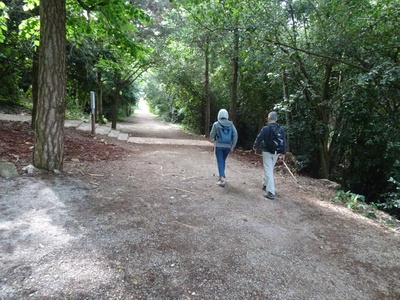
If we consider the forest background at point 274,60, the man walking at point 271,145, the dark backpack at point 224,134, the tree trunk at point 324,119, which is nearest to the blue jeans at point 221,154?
the dark backpack at point 224,134

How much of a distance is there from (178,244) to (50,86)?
12.0 feet

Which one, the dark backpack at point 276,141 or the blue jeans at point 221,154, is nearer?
the dark backpack at point 276,141

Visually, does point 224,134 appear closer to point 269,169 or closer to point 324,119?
point 269,169

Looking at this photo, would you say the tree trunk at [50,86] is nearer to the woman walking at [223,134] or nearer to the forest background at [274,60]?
the forest background at [274,60]

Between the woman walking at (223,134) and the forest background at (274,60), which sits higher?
the forest background at (274,60)

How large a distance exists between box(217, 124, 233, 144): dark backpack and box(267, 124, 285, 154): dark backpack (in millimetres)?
809

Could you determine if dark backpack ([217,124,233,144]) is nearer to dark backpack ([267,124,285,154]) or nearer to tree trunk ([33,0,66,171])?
dark backpack ([267,124,285,154])

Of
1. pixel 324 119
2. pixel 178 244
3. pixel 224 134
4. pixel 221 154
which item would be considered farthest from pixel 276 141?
pixel 324 119

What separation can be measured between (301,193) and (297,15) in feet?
19.5

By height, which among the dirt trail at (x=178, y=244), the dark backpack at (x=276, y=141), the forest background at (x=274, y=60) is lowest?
the dirt trail at (x=178, y=244)

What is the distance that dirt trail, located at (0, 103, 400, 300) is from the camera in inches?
92.3

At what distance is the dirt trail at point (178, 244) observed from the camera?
2344 millimetres

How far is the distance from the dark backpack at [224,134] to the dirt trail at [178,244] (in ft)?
3.49

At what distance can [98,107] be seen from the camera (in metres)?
16.2
